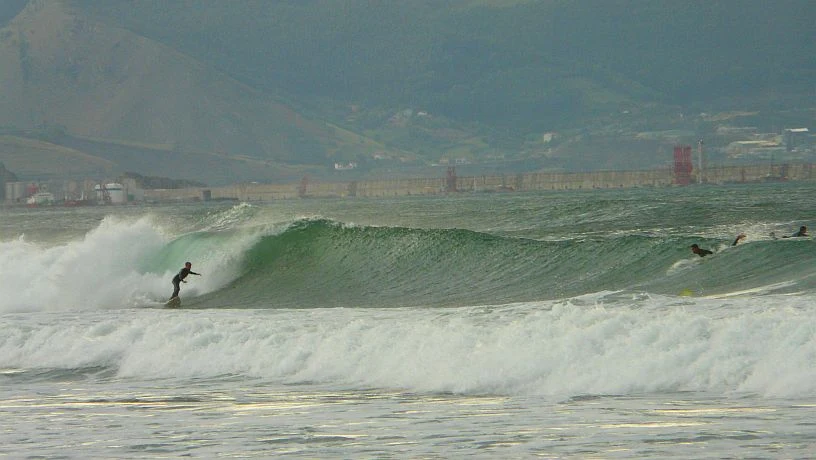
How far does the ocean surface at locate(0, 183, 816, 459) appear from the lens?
1566cm

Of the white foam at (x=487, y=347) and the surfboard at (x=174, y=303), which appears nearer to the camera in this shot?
the white foam at (x=487, y=347)

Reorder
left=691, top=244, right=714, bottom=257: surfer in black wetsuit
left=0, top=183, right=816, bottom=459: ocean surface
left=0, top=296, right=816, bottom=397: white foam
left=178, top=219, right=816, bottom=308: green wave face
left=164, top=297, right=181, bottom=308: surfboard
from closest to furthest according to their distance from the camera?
left=0, top=183, right=816, bottom=459: ocean surface → left=0, top=296, right=816, bottom=397: white foam → left=178, top=219, right=816, bottom=308: green wave face → left=691, top=244, right=714, bottom=257: surfer in black wetsuit → left=164, top=297, right=181, bottom=308: surfboard

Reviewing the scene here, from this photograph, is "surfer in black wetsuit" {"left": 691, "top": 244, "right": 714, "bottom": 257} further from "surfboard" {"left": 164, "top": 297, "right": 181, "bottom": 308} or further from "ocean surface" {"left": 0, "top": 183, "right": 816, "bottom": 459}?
"surfboard" {"left": 164, "top": 297, "right": 181, "bottom": 308}

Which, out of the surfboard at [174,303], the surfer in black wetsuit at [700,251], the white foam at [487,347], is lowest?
the surfboard at [174,303]

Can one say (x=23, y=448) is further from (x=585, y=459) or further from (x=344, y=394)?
(x=585, y=459)

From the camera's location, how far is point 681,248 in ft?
111

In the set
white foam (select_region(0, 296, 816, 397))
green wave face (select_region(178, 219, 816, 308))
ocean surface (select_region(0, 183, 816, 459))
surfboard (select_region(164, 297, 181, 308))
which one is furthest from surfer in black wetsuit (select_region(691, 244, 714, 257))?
surfboard (select_region(164, 297, 181, 308))

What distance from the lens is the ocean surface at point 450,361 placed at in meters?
15.7

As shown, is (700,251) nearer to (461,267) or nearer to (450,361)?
(461,267)

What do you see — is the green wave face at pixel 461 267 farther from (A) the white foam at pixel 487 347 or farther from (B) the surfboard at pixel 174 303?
(A) the white foam at pixel 487 347

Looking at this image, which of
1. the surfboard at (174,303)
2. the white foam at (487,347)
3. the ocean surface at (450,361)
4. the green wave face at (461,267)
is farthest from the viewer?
the surfboard at (174,303)

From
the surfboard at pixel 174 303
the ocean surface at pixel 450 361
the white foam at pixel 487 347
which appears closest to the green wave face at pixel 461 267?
the ocean surface at pixel 450 361

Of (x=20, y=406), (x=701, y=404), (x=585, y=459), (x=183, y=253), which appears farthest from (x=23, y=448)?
(x=183, y=253)

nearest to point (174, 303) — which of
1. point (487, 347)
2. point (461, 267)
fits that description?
point (461, 267)
